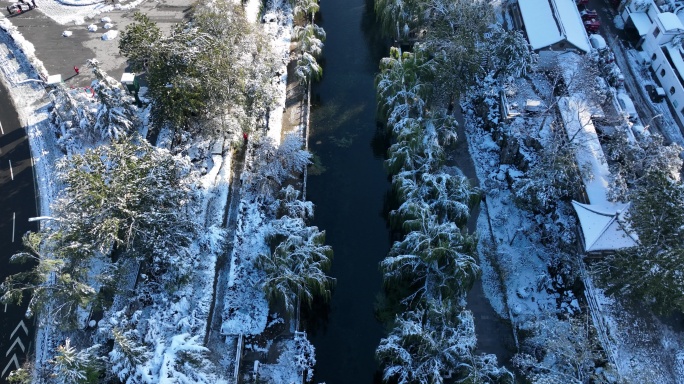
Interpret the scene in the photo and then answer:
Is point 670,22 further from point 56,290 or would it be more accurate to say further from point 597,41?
point 56,290

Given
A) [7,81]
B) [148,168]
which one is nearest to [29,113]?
[7,81]

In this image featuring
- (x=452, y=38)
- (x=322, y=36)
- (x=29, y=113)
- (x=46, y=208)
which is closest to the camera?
(x=46, y=208)

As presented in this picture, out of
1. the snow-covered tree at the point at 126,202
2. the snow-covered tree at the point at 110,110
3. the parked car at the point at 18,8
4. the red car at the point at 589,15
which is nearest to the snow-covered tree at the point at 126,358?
the snow-covered tree at the point at 126,202

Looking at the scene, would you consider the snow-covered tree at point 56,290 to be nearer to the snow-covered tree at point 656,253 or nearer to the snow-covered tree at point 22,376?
the snow-covered tree at point 22,376

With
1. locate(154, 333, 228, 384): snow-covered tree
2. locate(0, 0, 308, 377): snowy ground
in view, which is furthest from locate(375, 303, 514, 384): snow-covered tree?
locate(154, 333, 228, 384): snow-covered tree

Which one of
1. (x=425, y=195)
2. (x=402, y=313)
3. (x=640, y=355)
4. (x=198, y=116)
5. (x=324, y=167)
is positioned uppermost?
→ (x=198, y=116)

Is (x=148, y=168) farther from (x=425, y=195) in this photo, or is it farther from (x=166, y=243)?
(x=425, y=195)

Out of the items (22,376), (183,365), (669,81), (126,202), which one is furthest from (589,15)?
(22,376)

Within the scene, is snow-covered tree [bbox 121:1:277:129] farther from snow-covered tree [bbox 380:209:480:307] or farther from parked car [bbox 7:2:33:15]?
parked car [bbox 7:2:33:15]
